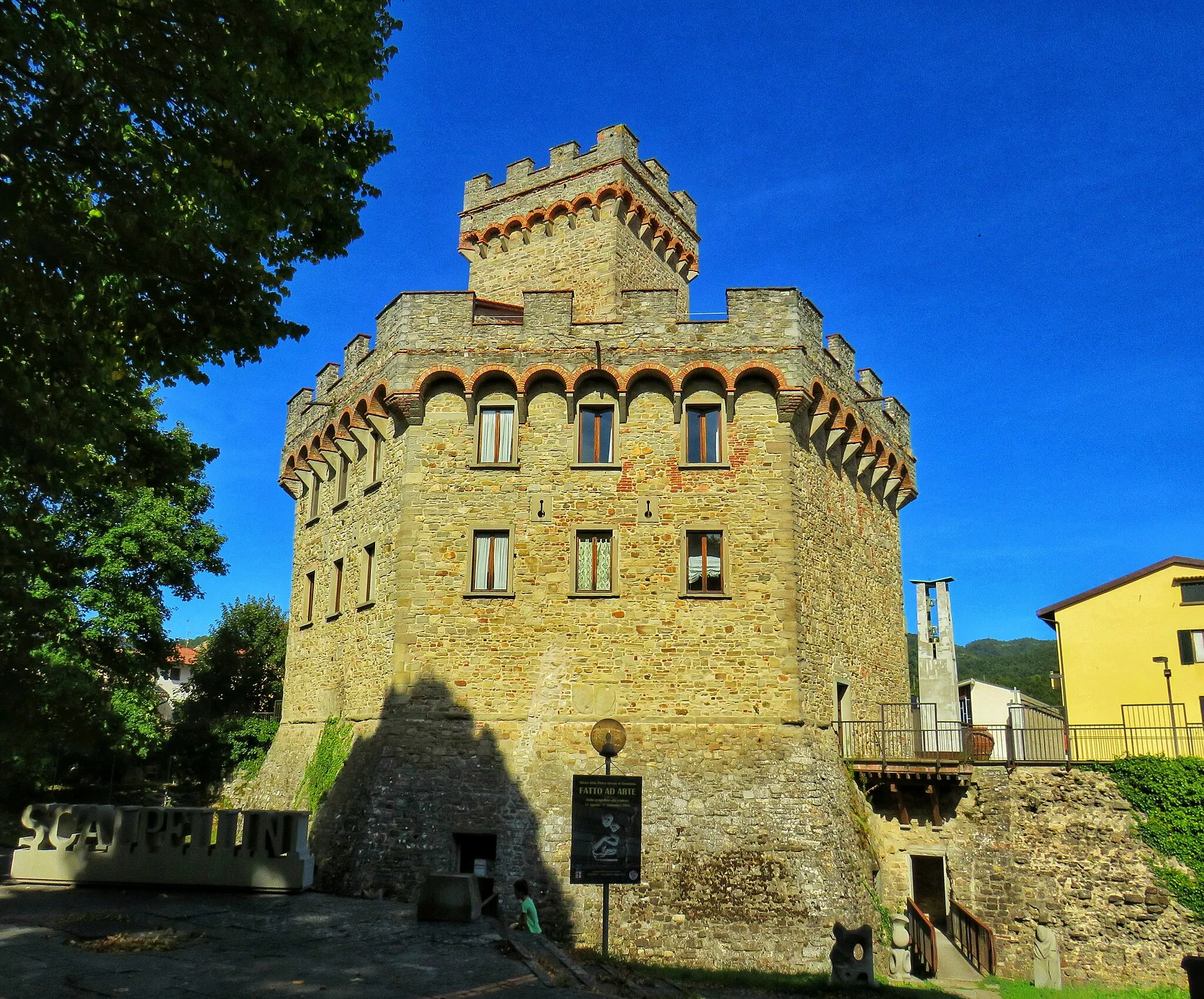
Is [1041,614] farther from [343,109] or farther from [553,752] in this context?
[343,109]

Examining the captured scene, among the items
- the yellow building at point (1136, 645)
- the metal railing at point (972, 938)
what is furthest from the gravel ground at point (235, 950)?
the yellow building at point (1136, 645)

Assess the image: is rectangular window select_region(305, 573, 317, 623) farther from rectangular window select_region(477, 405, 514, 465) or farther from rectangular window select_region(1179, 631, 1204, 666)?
rectangular window select_region(1179, 631, 1204, 666)

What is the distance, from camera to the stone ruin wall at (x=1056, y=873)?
19.1 m

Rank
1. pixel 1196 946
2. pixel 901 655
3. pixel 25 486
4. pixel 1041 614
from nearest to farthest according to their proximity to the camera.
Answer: pixel 25 486
pixel 1196 946
pixel 901 655
pixel 1041 614

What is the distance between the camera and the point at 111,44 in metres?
9.07

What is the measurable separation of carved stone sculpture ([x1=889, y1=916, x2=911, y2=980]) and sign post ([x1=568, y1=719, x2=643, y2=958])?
328 inches

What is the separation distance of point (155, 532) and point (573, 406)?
55.8 ft

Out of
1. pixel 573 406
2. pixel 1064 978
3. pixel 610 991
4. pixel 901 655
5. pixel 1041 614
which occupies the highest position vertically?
pixel 573 406

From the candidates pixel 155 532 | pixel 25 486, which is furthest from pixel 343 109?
pixel 155 532

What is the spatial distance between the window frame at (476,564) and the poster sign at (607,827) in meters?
7.33

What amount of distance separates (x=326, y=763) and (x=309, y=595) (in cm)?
630

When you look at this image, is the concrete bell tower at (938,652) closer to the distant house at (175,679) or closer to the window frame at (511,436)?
the window frame at (511,436)

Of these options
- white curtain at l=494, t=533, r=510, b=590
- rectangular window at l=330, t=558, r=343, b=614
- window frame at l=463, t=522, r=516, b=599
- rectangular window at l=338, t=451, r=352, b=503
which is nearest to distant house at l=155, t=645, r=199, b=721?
rectangular window at l=330, t=558, r=343, b=614

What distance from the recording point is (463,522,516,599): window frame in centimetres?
2053
